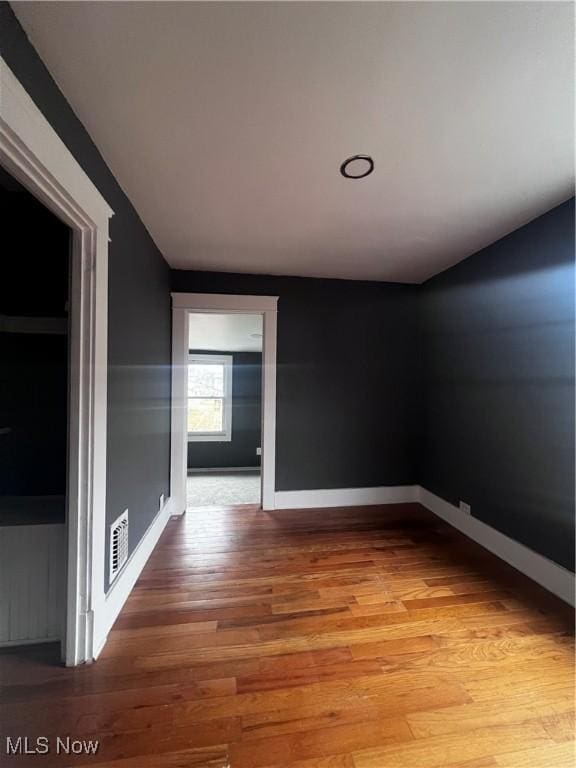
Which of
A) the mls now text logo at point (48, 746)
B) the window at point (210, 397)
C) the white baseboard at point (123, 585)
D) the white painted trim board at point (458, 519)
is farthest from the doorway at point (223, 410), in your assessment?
the mls now text logo at point (48, 746)

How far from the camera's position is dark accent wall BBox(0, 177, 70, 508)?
5.42 ft

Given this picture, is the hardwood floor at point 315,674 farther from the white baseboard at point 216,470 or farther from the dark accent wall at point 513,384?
the white baseboard at point 216,470

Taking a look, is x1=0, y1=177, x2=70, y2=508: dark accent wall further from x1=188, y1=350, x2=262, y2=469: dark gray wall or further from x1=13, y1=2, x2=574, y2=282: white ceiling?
x1=188, y1=350, x2=262, y2=469: dark gray wall

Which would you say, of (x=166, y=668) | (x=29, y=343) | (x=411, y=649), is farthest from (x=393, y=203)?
(x=166, y=668)

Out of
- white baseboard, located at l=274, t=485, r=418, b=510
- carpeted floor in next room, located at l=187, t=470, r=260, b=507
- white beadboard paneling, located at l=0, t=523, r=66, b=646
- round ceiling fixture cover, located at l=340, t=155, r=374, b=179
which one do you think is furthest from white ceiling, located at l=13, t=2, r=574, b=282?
carpeted floor in next room, located at l=187, t=470, r=260, b=507

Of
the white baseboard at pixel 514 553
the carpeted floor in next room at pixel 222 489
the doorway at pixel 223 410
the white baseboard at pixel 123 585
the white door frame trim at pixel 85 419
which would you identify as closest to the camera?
the white door frame trim at pixel 85 419

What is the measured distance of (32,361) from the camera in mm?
1671

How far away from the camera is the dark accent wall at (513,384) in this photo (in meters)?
1.87

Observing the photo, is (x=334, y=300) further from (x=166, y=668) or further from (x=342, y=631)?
(x=166, y=668)

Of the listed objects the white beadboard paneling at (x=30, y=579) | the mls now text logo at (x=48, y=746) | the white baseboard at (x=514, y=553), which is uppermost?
the white beadboard paneling at (x=30, y=579)

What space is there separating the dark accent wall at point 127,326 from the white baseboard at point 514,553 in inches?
99.5

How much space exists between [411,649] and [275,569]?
2.95 ft

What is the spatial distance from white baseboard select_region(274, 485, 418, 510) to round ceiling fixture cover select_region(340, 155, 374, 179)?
262 cm

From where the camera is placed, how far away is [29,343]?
167 centimetres
